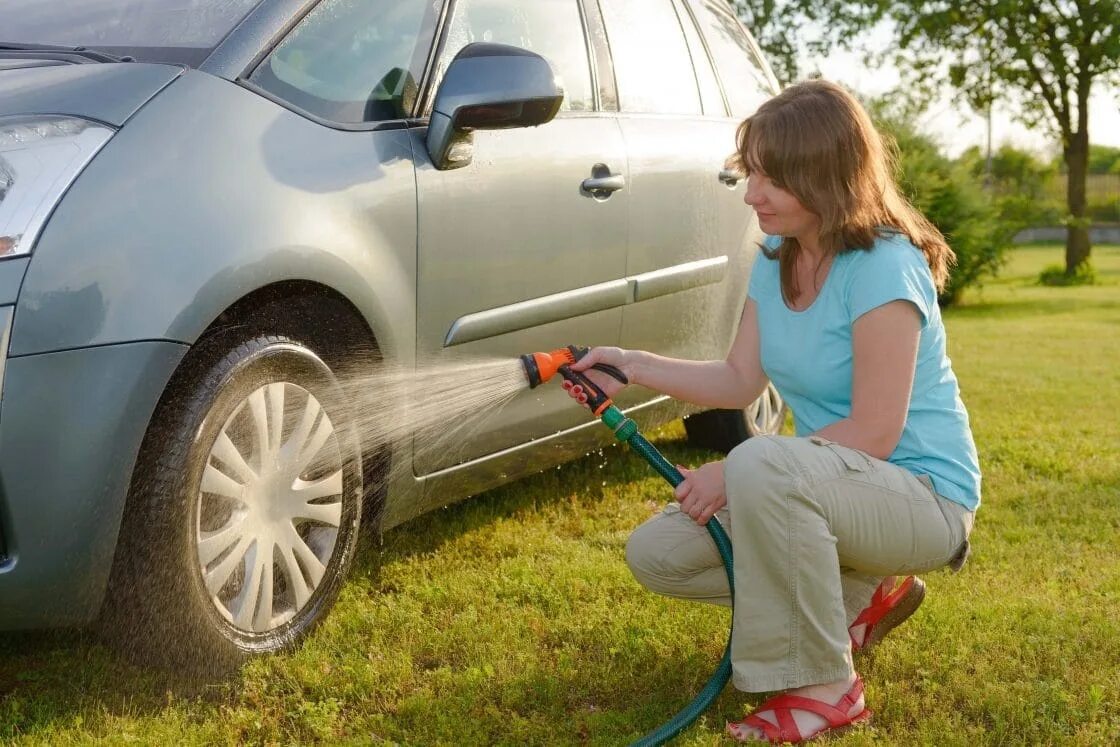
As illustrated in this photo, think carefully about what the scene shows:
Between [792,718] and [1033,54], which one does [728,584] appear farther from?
[1033,54]

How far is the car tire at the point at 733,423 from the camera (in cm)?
524

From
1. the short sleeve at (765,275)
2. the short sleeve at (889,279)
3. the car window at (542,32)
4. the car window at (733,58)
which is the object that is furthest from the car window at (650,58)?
the short sleeve at (889,279)

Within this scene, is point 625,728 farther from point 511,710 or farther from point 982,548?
point 982,548

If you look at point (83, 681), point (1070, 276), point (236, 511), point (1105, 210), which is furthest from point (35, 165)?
point (1105, 210)

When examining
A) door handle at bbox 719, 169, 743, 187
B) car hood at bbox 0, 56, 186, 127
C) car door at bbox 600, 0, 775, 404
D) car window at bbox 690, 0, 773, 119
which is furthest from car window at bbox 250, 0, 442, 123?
car window at bbox 690, 0, 773, 119

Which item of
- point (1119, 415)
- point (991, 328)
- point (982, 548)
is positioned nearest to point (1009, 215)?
point (991, 328)

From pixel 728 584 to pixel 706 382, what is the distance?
0.51m

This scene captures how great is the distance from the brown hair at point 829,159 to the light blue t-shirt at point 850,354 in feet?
0.18

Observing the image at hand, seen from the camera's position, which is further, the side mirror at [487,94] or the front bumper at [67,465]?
the side mirror at [487,94]

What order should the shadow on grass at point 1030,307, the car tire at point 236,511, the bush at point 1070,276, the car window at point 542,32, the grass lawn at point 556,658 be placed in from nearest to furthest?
1. the car tire at point 236,511
2. the grass lawn at point 556,658
3. the car window at point 542,32
4. the shadow on grass at point 1030,307
5. the bush at point 1070,276

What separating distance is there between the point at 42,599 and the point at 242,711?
50 centimetres

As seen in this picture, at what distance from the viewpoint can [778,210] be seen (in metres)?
2.74

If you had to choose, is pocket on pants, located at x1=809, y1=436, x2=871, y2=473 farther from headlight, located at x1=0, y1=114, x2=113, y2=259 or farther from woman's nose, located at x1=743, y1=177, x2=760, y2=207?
headlight, located at x1=0, y1=114, x2=113, y2=259

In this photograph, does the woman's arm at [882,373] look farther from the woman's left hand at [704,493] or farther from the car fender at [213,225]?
the car fender at [213,225]
